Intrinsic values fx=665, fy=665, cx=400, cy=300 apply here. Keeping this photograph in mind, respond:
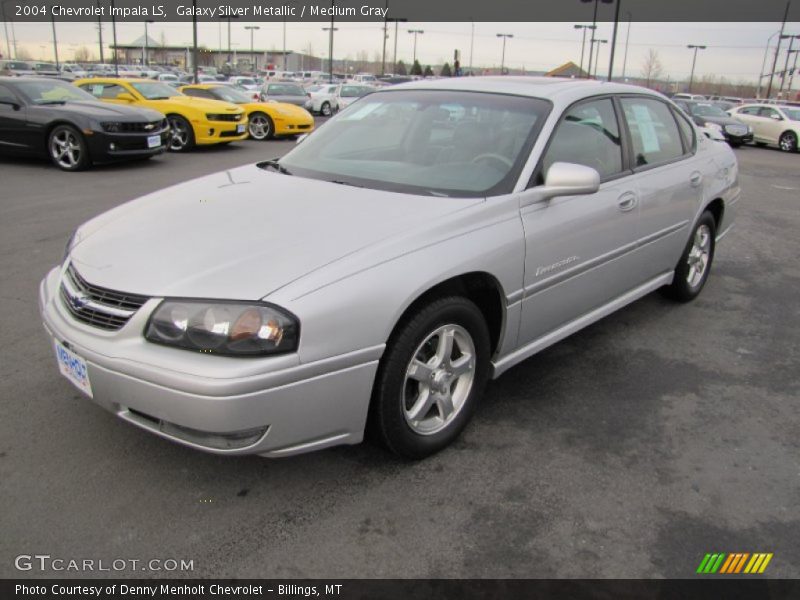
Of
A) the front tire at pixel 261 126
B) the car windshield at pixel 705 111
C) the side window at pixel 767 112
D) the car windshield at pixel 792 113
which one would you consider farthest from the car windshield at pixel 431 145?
the side window at pixel 767 112

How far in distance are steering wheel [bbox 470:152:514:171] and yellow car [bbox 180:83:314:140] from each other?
1336cm

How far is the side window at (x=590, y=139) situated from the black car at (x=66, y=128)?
870cm

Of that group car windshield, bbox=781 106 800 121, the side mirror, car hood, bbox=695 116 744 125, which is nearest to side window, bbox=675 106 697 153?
the side mirror

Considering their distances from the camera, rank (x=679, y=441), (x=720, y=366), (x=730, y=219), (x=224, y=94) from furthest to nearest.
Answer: (x=224, y=94) → (x=730, y=219) → (x=720, y=366) → (x=679, y=441)

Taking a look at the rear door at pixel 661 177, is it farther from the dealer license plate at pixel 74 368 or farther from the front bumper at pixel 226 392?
the dealer license plate at pixel 74 368

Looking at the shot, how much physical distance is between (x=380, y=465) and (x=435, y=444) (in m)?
0.26

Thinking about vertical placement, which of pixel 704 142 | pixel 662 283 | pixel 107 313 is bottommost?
pixel 662 283

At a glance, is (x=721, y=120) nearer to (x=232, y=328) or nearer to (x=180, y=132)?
(x=180, y=132)

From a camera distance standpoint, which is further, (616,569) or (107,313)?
(107,313)

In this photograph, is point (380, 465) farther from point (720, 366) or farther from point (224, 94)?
point (224, 94)

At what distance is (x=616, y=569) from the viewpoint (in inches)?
90.6

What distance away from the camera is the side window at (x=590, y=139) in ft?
11.3

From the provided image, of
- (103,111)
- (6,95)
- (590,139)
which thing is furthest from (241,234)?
(6,95)

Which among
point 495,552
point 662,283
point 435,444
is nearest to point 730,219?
point 662,283
